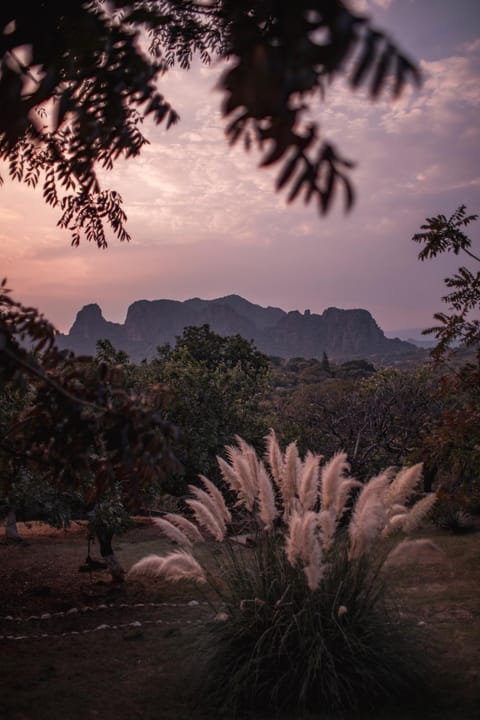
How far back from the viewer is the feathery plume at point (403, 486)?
423 cm

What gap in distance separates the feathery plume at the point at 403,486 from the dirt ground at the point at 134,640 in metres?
1.20

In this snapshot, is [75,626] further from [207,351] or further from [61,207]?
[207,351]

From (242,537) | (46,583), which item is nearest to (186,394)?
(242,537)

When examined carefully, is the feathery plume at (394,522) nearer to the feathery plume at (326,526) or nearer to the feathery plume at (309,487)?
→ the feathery plume at (326,526)

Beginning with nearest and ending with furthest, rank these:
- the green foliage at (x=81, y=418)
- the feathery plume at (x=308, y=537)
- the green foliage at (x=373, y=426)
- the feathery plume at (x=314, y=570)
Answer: the green foliage at (x=81, y=418)
the feathery plume at (x=314, y=570)
the feathery plume at (x=308, y=537)
the green foliage at (x=373, y=426)

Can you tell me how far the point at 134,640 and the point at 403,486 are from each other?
3452 millimetres

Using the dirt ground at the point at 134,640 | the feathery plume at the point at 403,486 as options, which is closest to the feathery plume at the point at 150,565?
the dirt ground at the point at 134,640

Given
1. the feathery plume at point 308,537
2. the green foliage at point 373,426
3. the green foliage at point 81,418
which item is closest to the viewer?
the green foliage at point 81,418

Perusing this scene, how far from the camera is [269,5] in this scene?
4.49 ft

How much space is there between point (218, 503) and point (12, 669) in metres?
2.47

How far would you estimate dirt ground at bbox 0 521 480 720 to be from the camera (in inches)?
163

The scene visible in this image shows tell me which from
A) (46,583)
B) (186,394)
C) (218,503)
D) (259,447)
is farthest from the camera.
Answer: (259,447)

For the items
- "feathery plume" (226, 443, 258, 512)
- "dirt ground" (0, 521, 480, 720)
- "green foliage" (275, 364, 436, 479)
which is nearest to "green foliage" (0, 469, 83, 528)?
"dirt ground" (0, 521, 480, 720)

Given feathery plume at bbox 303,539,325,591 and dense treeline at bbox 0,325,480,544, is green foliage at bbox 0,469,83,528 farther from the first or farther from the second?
feathery plume at bbox 303,539,325,591
